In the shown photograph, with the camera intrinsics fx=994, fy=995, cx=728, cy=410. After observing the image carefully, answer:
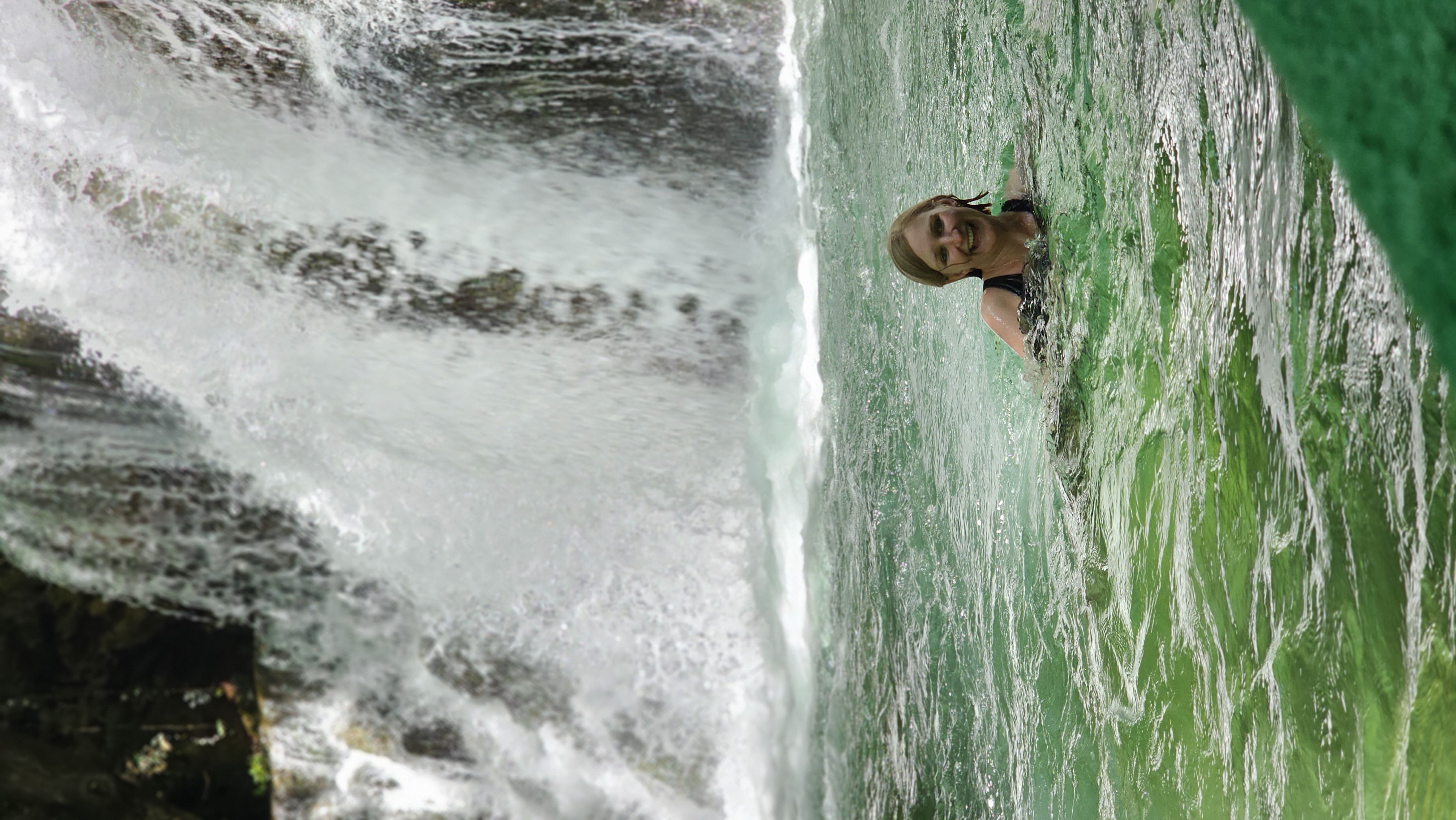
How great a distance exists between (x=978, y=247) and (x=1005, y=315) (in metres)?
0.19

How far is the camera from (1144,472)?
1.73 m

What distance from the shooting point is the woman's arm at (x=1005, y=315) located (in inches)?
92.1

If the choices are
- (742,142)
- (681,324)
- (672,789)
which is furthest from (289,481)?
(742,142)

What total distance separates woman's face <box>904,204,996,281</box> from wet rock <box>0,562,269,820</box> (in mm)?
3584

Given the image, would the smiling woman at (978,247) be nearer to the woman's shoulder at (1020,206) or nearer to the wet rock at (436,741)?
the woman's shoulder at (1020,206)

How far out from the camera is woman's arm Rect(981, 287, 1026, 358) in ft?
7.68

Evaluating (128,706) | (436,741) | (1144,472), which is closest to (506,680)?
(436,741)

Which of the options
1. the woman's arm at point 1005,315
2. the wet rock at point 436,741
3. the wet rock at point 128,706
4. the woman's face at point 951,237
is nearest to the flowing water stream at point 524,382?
the wet rock at point 436,741

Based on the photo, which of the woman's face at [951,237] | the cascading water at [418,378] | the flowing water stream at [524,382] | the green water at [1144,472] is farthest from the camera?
the cascading water at [418,378]

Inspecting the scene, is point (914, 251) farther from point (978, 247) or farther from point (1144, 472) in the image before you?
point (1144, 472)

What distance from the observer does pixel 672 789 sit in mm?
3918

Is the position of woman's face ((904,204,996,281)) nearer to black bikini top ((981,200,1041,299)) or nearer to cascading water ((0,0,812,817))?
black bikini top ((981,200,1041,299))

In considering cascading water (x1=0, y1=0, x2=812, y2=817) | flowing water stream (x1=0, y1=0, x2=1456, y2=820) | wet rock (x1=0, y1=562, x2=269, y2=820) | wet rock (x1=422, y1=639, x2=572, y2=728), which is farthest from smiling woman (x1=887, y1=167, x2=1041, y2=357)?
wet rock (x1=0, y1=562, x2=269, y2=820)

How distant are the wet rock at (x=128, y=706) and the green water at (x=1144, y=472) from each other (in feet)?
8.90
